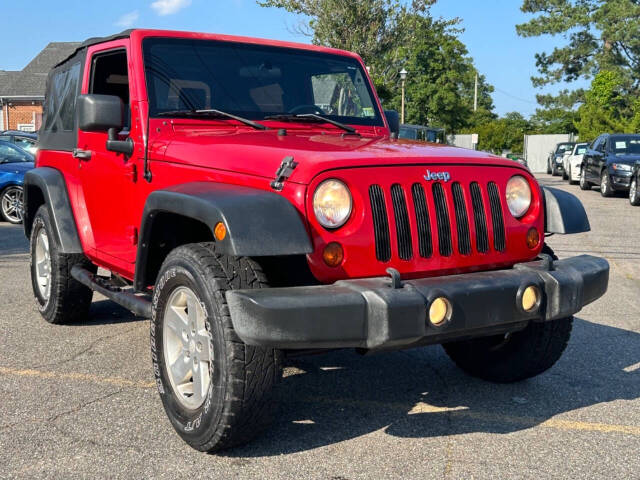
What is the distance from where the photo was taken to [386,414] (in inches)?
162

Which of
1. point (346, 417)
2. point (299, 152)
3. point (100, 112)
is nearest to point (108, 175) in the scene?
point (100, 112)

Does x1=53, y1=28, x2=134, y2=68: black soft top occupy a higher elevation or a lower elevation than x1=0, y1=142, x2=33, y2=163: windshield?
higher

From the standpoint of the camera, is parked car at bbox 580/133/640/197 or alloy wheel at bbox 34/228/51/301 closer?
alloy wheel at bbox 34/228/51/301

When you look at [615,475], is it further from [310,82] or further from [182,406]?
[310,82]

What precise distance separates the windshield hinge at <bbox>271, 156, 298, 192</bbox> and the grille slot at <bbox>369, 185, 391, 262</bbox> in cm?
36

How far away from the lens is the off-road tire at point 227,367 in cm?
330

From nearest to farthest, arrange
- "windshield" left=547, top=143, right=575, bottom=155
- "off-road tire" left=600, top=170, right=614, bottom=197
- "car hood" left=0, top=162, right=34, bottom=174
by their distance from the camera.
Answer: "car hood" left=0, top=162, right=34, bottom=174, "off-road tire" left=600, top=170, right=614, bottom=197, "windshield" left=547, top=143, right=575, bottom=155

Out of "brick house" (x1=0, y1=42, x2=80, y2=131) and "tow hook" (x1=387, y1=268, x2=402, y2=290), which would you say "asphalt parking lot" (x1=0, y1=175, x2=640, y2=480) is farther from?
"brick house" (x1=0, y1=42, x2=80, y2=131)

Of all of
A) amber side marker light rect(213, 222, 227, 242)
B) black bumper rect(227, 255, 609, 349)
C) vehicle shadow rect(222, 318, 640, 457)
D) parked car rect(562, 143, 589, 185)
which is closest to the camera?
black bumper rect(227, 255, 609, 349)

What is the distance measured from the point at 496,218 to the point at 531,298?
464mm

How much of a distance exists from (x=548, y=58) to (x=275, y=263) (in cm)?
5347

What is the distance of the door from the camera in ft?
15.3

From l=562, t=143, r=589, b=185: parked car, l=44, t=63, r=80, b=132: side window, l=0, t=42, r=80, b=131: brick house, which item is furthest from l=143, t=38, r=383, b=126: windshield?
l=0, t=42, r=80, b=131: brick house

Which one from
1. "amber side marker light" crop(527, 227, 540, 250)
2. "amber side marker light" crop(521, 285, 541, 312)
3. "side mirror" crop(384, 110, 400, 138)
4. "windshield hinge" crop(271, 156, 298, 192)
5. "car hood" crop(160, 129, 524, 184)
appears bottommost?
"amber side marker light" crop(521, 285, 541, 312)
